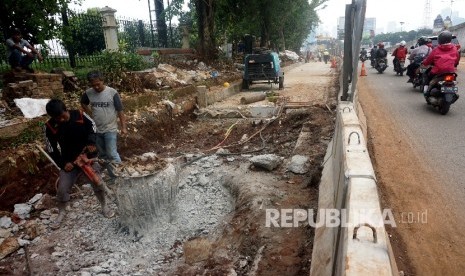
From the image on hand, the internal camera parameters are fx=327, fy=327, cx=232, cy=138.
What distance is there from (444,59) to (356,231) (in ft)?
25.3

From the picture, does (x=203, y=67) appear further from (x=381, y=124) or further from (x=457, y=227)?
→ (x=457, y=227)

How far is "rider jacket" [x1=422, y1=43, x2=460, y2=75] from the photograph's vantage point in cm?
757

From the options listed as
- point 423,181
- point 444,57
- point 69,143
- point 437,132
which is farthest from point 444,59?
point 69,143

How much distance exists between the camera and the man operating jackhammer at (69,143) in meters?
4.26

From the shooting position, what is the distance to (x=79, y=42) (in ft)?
41.7

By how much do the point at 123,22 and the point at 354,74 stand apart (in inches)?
442

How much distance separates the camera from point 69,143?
4410mm

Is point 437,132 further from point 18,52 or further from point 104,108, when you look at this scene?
point 18,52

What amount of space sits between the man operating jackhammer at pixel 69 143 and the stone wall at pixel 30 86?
2.77 m

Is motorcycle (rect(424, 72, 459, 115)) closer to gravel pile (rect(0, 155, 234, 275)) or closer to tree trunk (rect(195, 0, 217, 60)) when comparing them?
gravel pile (rect(0, 155, 234, 275))

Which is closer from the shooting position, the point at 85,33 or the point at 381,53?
the point at 85,33

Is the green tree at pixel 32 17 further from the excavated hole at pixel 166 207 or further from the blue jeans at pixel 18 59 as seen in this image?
the excavated hole at pixel 166 207

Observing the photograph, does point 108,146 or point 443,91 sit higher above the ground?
point 443,91

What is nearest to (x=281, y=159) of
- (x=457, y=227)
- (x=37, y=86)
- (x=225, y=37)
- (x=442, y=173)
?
(x=442, y=173)
